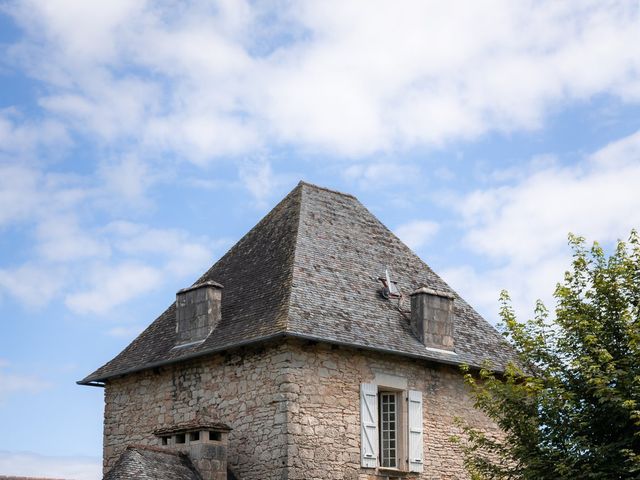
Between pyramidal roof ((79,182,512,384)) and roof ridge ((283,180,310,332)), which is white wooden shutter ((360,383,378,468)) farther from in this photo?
roof ridge ((283,180,310,332))

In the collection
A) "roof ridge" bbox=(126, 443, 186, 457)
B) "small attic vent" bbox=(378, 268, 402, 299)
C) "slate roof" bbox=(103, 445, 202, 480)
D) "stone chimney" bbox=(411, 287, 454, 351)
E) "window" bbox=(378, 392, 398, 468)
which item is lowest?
"slate roof" bbox=(103, 445, 202, 480)

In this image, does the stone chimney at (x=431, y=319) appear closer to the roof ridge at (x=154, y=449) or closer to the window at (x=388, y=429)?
the window at (x=388, y=429)

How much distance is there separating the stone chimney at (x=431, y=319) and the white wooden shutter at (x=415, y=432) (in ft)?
3.62

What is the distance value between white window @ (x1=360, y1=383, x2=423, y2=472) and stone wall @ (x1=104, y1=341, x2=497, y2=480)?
0.59 ft

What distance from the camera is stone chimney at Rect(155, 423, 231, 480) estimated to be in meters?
16.8

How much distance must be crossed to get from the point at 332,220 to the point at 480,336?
13.1ft

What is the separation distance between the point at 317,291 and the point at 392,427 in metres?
2.92

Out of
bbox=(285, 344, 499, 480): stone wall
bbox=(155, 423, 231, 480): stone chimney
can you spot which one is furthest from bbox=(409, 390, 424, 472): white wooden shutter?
bbox=(155, 423, 231, 480): stone chimney

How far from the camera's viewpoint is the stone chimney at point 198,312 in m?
18.8

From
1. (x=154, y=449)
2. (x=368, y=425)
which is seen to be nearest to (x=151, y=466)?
(x=154, y=449)

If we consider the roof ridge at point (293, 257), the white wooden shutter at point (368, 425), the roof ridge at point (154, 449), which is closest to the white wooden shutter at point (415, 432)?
the white wooden shutter at point (368, 425)

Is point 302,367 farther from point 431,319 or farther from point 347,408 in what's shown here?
point 431,319

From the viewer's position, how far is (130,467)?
51.3 feet

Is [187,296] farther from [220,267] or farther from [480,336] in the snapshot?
[480,336]
